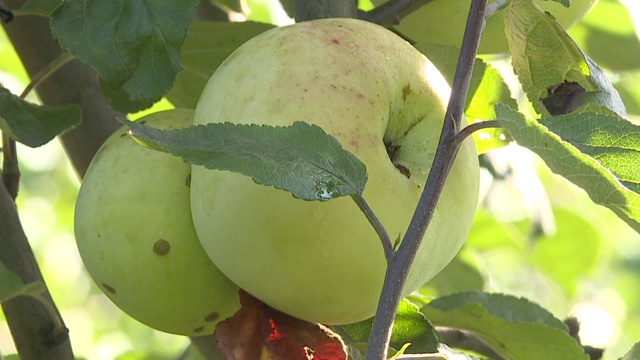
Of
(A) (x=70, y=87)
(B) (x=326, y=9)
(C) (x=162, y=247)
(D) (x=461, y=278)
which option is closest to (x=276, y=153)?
(C) (x=162, y=247)

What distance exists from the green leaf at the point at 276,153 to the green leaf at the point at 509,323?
0.39 metres

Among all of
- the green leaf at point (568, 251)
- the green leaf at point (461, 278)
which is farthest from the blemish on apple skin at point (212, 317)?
the green leaf at point (568, 251)

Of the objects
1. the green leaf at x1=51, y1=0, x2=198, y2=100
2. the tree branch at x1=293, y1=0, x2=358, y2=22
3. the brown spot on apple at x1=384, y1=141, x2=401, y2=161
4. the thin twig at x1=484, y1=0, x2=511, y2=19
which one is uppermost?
the thin twig at x1=484, y1=0, x2=511, y2=19

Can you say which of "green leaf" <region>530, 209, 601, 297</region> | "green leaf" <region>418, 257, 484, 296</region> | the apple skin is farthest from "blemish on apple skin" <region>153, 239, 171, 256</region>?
"green leaf" <region>530, 209, 601, 297</region>

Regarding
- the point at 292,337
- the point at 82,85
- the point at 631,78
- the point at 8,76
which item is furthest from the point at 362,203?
the point at 8,76

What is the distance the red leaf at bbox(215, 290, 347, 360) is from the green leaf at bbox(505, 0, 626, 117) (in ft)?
0.87

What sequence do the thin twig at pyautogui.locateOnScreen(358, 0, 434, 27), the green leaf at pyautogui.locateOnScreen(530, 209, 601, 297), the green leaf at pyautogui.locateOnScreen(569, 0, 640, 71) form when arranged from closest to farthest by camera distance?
the thin twig at pyautogui.locateOnScreen(358, 0, 434, 27), the green leaf at pyautogui.locateOnScreen(569, 0, 640, 71), the green leaf at pyautogui.locateOnScreen(530, 209, 601, 297)

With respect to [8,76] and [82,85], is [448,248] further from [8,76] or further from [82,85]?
[8,76]

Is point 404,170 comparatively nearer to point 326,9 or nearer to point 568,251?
A: point 326,9

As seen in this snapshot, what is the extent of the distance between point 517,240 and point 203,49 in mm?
661

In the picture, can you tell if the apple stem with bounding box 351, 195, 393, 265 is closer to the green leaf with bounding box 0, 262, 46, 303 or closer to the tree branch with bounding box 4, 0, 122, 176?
the green leaf with bounding box 0, 262, 46, 303

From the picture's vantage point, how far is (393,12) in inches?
35.0

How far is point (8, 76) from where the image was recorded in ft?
5.57

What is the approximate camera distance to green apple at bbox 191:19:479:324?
0.62 m
